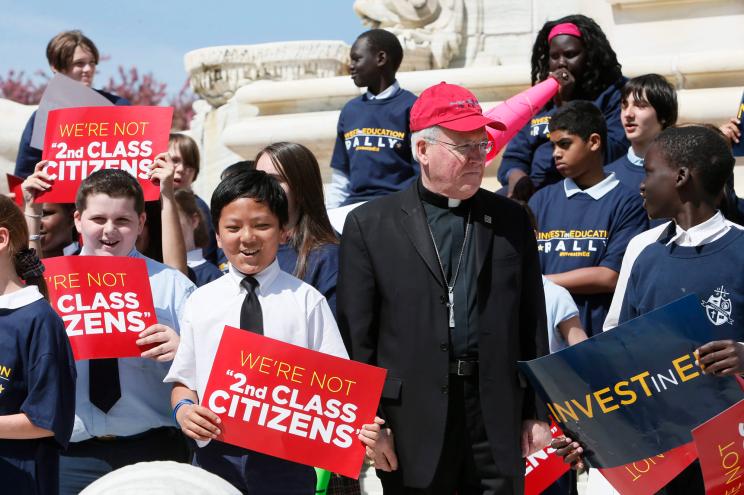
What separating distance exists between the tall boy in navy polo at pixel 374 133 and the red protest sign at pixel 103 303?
8.77ft

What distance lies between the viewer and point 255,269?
16.0 ft

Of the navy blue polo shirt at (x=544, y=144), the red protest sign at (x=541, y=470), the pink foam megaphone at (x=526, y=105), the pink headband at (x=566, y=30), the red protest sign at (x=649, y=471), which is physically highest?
the pink headband at (x=566, y=30)

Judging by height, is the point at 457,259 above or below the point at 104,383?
above

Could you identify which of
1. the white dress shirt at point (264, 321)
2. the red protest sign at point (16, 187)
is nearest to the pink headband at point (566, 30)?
the red protest sign at point (16, 187)

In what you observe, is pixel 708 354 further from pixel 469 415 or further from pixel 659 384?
pixel 469 415

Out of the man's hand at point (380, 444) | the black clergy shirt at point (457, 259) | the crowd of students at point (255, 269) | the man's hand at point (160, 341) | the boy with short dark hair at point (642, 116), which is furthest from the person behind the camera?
the boy with short dark hair at point (642, 116)

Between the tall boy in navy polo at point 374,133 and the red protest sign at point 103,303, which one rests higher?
the tall boy in navy polo at point 374,133

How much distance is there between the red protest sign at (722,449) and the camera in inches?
181

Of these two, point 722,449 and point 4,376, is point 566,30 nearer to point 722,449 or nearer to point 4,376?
point 722,449

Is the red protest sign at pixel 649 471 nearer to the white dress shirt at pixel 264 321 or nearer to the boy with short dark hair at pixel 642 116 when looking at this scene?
the white dress shirt at pixel 264 321

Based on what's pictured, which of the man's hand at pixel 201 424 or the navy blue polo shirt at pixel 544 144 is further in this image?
the navy blue polo shirt at pixel 544 144

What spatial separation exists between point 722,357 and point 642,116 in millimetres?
2890

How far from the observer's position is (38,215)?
652cm

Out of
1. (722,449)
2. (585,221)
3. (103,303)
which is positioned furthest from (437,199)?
(585,221)
